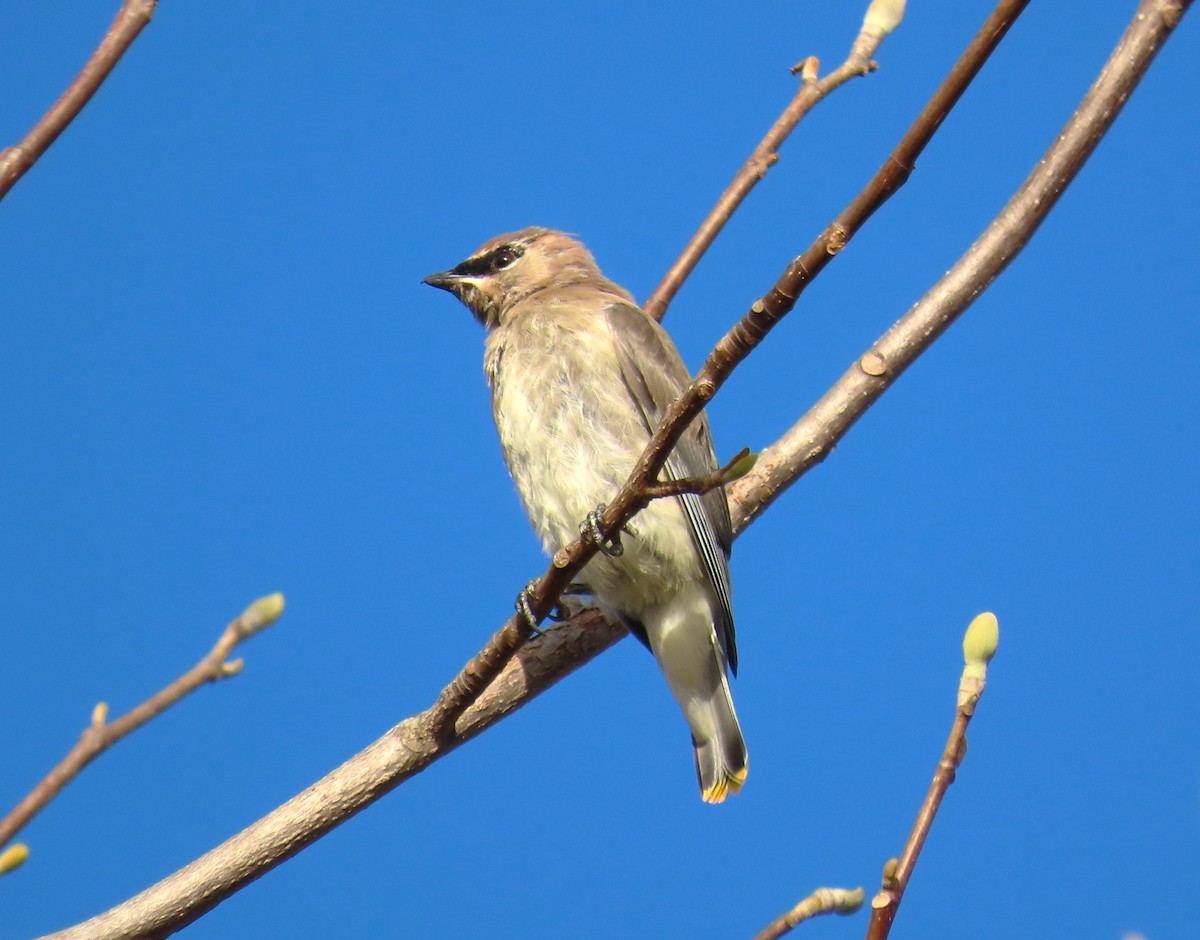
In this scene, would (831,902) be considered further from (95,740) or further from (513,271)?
(513,271)

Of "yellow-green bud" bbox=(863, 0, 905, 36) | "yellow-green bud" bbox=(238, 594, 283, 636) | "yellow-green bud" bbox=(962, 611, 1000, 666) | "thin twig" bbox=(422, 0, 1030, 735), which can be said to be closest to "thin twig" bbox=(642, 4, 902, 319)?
"yellow-green bud" bbox=(863, 0, 905, 36)

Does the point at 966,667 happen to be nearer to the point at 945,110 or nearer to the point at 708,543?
the point at 945,110

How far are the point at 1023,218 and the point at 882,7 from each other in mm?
792

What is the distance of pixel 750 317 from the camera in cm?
265

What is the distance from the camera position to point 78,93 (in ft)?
7.59

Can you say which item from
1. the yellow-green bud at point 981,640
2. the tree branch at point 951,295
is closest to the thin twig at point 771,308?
the yellow-green bud at point 981,640

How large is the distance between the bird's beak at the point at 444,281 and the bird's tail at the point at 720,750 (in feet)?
7.14

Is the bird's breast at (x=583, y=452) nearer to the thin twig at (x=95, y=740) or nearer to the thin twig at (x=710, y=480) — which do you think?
the thin twig at (x=710, y=480)

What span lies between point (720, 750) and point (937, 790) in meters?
3.24

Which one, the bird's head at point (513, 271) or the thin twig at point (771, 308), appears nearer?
the thin twig at point (771, 308)

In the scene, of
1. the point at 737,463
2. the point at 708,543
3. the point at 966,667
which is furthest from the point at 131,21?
the point at 708,543

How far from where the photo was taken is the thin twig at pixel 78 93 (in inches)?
87.1

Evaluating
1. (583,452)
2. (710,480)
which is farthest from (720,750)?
(710,480)

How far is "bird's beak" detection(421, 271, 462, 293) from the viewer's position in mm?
6250
